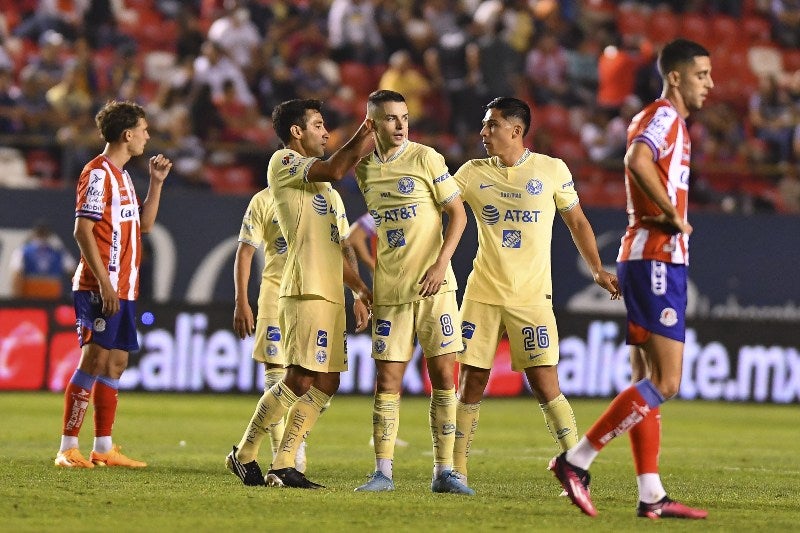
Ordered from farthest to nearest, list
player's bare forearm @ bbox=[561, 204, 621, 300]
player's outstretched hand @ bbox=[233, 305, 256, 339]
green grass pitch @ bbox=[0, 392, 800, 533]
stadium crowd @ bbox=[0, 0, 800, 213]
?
stadium crowd @ bbox=[0, 0, 800, 213] < player's outstretched hand @ bbox=[233, 305, 256, 339] < player's bare forearm @ bbox=[561, 204, 621, 300] < green grass pitch @ bbox=[0, 392, 800, 533]

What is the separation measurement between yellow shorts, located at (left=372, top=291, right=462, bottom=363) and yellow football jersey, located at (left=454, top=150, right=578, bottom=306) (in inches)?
21.2

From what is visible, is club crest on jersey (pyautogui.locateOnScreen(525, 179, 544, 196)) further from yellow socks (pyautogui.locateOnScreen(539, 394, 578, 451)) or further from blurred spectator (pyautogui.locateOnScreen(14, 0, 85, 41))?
blurred spectator (pyautogui.locateOnScreen(14, 0, 85, 41))

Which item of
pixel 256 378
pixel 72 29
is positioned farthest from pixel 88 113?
pixel 256 378

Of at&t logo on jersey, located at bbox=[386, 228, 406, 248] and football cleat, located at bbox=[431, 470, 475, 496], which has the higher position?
at&t logo on jersey, located at bbox=[386, 228, 406, 248]

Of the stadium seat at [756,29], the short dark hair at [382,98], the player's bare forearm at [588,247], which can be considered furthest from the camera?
the stadium seat at [756,29]

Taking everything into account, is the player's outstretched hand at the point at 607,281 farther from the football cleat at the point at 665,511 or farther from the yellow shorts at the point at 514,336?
the football cleat at the point at 665,511

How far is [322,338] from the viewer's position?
26.9ft

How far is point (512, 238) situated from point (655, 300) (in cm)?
169

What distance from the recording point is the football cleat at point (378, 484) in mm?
8125

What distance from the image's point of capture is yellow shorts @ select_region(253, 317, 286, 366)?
9.56 meters

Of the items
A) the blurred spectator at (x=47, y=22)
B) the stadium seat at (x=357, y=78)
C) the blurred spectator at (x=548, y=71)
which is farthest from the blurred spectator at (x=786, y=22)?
the blurred spectator at (x=47, y=22)

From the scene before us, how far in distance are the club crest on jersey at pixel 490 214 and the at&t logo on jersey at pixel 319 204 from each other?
0.98m

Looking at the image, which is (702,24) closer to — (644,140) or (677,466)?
(677,466)

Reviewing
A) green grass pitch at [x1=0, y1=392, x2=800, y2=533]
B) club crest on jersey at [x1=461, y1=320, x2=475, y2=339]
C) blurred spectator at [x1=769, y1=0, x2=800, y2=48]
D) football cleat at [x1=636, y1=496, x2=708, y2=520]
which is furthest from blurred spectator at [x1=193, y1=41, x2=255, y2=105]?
football cleat at [x1=636, y1=496, x2=708, y2=520]
